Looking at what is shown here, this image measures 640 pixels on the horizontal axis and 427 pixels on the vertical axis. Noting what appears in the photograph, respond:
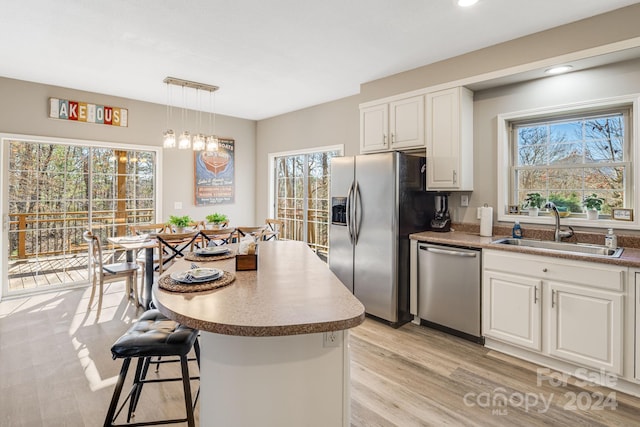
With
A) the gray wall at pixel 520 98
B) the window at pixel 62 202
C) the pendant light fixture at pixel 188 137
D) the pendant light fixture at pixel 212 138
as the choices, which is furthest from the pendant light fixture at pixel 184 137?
the gray wall at pixel 520 98

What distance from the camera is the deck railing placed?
4.25m

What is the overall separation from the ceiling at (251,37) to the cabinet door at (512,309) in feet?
6.83

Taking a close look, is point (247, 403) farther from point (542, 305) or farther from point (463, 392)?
point (542, 305)

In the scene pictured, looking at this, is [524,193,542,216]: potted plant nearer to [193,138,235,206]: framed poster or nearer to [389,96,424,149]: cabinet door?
[389,96,424,149]: cabinet door

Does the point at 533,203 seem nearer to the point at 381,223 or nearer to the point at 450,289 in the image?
the point at 450,289

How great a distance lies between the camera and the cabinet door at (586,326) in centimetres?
221

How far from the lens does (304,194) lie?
553 centimetres

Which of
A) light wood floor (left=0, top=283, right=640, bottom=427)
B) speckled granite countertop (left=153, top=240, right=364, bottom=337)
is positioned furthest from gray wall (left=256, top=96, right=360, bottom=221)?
speckled granite countertop (left=153, top=240, right=364, bottom=337)

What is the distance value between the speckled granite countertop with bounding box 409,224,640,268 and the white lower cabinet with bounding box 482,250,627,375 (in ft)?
0.17

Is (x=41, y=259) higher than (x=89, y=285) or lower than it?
higher

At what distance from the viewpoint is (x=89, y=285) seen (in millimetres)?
4637

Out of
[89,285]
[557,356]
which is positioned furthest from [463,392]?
[89,285]

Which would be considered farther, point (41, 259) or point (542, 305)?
point (41, 259)

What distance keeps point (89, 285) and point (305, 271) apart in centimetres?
424
